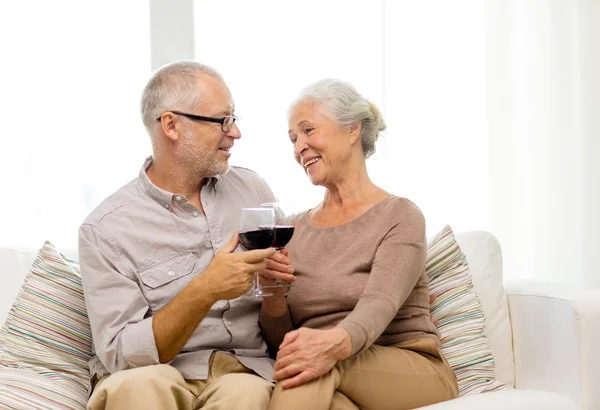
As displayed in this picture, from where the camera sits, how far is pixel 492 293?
8.61 ft

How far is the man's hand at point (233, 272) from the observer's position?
198 centimetres

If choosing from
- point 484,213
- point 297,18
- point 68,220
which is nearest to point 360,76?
point 297,18

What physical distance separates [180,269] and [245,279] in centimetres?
37

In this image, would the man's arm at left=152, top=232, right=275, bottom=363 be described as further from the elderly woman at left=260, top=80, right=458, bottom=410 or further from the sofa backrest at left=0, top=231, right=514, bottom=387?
the sofa backrest at left=0, top=231, right=514, bottom=387

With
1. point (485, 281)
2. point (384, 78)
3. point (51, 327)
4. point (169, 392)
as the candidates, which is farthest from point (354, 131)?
point (384, 78)

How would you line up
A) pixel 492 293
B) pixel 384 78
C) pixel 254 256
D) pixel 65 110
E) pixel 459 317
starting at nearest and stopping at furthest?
pixel 254 256, pixel 459 317, pixel 492 293, pixel 65 110, pixel 384 78

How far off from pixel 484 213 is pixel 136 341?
257 centimetres

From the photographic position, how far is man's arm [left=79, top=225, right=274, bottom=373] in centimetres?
199

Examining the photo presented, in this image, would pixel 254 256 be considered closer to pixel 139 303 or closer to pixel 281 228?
pixel 281 228

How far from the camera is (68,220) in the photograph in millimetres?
3342

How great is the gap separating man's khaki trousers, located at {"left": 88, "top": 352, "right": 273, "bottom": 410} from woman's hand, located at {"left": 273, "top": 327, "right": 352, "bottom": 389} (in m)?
0.13

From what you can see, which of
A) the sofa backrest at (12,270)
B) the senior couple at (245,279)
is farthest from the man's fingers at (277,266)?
the sofa backrest at (12,270)

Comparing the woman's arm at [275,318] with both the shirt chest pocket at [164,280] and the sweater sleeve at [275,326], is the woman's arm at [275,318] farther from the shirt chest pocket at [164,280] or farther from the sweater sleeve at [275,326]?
the shirt chest pocket at [164,280]

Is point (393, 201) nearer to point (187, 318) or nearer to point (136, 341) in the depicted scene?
point (187, 318)
